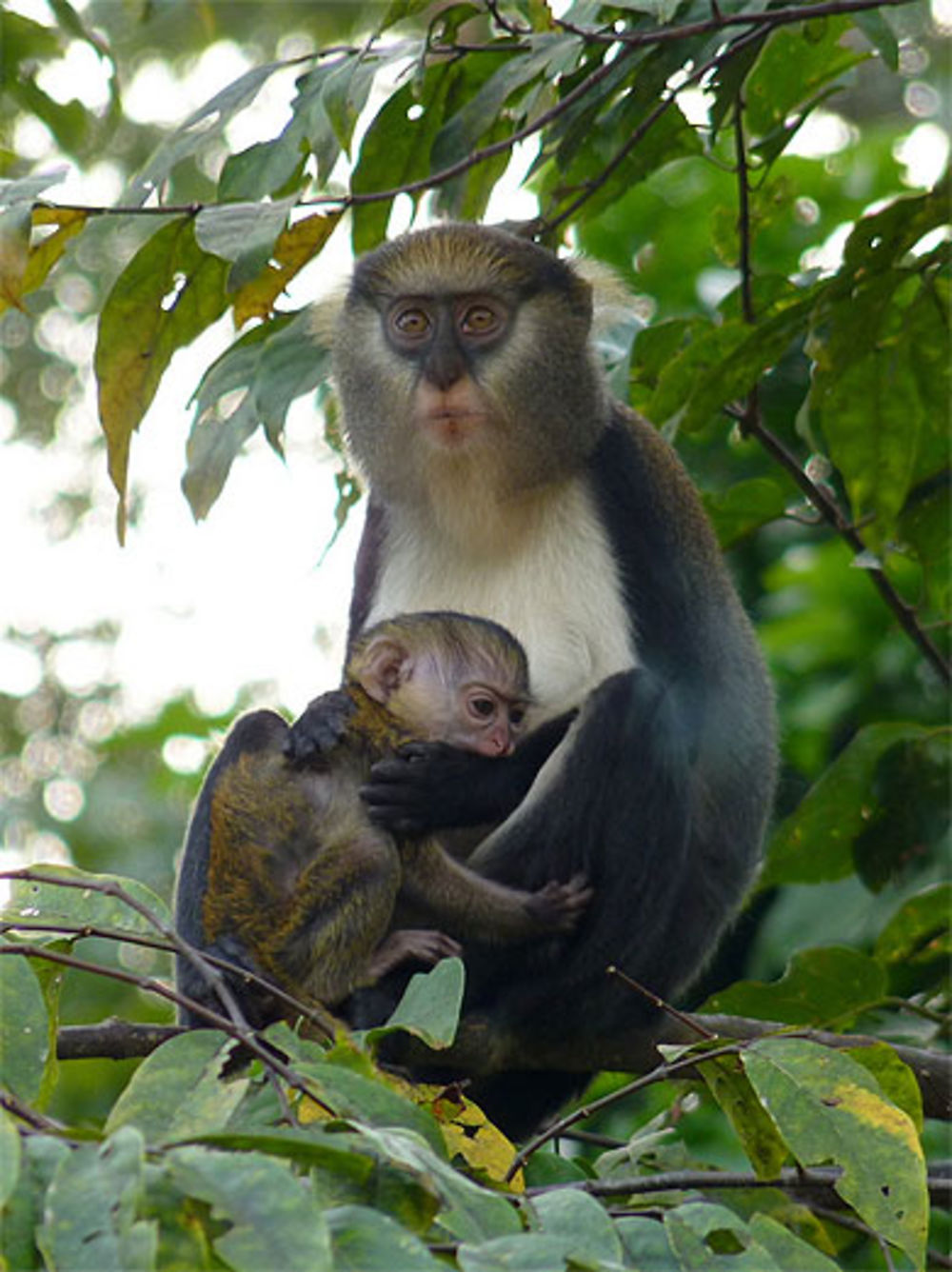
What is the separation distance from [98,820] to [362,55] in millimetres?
7431

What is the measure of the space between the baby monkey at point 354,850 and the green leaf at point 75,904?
0.88 metres

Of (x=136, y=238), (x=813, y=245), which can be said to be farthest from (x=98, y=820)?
(x=136, y=238)

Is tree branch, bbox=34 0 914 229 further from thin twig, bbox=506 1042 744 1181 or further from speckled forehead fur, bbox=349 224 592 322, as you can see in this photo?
thin twig, bbox=506 1042 744 1181

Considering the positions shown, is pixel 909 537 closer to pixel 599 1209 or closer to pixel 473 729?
pixel 473 729

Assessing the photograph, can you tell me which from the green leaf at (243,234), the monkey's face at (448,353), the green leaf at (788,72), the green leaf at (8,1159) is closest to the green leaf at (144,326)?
the green leaf at (243,234)

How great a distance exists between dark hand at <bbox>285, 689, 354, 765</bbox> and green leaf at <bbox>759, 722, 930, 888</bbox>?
46.5 inches

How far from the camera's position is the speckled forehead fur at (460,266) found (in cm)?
454

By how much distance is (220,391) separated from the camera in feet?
13.2

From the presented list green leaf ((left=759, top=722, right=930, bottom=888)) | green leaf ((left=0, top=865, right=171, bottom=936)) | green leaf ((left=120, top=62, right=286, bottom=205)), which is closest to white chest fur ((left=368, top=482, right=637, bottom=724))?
green leaf ((left=759, top=722, right=930, bottom=888))

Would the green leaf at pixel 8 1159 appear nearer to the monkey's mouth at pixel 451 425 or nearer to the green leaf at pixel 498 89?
the green leaf at pixel 498 89

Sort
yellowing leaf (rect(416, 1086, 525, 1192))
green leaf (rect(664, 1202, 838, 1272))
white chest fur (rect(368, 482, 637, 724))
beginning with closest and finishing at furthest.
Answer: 1. green leaf (rect(664, 1202, 838, 1272))
2. yellowing leaf (rect(416, 1086, 525, 1192))
3. white chest fur (rect(368, 482, 637, 724))

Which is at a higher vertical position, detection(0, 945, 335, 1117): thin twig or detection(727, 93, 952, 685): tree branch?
detection(727, 93, 952, 685): tree branch

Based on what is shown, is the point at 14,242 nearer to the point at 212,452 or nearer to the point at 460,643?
the point at 212,452

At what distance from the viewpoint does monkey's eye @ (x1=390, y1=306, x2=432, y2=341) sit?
4.58 metres
